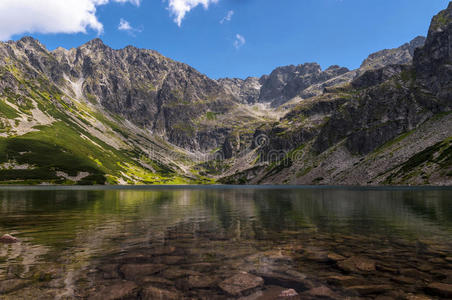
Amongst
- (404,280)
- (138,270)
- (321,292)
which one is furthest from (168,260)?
(404,280)

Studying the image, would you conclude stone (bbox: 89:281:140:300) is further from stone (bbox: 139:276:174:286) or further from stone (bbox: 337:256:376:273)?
stone (bbox: 337:256:376:273)

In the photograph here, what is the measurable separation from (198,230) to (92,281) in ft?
51.5

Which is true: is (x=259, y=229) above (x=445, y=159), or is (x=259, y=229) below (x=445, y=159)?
below

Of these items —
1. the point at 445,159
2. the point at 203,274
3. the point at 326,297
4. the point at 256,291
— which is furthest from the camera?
the point at 445,159

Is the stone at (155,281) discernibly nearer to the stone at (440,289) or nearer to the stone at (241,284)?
the stone at (241,284)

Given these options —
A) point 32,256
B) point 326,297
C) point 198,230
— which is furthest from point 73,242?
point 326,297

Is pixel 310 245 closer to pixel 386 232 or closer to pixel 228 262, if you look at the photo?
pixel 228 262

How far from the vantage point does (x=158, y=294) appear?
11.1m

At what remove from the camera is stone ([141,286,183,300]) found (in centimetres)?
1080

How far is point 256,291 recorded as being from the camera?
11688 mm

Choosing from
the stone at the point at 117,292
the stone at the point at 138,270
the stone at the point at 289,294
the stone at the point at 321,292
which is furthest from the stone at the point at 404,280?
the stone at the point at 117,292

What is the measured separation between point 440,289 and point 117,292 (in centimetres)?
1304

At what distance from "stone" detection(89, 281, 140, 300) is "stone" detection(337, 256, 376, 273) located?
10452mm

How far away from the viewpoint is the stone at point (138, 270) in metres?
13.6
